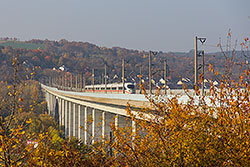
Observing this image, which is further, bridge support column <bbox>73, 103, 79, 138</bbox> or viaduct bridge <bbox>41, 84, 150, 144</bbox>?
bridge support column <bbox>73, 103, 79, 138</bbox>

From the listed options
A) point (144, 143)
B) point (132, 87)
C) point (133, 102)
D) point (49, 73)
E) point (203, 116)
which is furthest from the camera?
point (49, 73)

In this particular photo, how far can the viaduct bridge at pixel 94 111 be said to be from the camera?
2506cm

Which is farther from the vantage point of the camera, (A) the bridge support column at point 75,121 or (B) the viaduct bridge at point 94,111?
(A) the bridge support column at point 75,121

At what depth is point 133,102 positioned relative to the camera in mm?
26125

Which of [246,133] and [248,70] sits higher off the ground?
[248,70]

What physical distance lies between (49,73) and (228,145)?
167870mm

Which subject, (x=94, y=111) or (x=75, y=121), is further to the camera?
(x=75, y=121)

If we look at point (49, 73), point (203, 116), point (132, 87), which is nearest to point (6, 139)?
point (203, 116)

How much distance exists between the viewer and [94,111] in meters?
52.9

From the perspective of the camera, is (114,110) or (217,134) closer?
(217,134)

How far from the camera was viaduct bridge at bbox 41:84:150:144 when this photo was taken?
2506 centimetres

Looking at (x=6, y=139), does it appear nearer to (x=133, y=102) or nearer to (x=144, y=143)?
(x=144, y=143)

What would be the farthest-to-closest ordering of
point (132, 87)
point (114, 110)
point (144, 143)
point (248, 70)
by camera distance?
point (132, 87)
point (114, 110)
point (144, 143)
point (248, 70)

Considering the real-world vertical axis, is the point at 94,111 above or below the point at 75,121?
above
